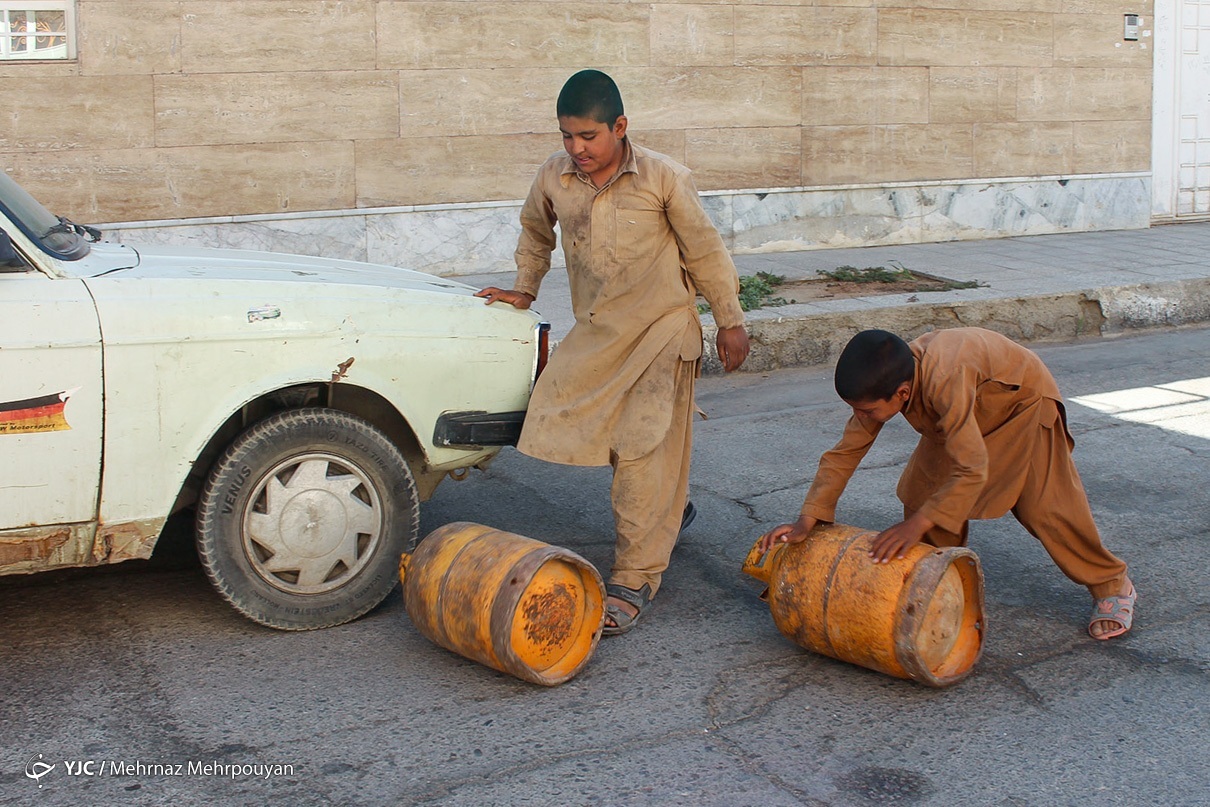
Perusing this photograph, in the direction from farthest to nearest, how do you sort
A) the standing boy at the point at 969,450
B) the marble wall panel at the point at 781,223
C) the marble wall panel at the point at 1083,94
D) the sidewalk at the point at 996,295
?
the marble wall panel at the point at 1083,94 → the marble wall panel at the point at 781,223 → the sidewalk at the point at 996,295 → the standing boy at the point at 969,450

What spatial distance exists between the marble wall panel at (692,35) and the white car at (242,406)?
708cm

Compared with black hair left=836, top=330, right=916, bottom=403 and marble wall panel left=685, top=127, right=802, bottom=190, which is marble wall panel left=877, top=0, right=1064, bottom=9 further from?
black hair left=836, top=330, right=916, bottom=403

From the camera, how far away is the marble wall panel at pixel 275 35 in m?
9.21

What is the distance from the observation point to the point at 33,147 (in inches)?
348

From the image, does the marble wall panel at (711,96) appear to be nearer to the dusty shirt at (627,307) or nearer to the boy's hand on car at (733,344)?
the dusty shirt at (627,307)

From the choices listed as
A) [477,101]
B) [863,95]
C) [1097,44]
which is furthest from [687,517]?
[1097,44]

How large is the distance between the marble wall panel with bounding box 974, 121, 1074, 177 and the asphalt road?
26.8 feet

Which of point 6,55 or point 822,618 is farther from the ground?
point 6,55

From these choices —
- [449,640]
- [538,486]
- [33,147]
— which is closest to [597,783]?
[449,640]

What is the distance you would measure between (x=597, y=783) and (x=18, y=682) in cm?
178

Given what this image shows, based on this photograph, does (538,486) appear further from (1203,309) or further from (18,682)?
(1203,309)

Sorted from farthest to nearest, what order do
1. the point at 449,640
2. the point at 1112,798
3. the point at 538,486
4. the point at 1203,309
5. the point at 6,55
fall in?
the point at 1203,309 → the point at 6,55 → the point at 538,486 → the point at 449,640 → the point at 1112,798

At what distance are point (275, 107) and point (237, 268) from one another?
5.86 meters

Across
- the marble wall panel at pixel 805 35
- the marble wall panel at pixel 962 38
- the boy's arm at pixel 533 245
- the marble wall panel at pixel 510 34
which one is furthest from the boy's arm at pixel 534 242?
the marble wall panel at pixel 962 38
